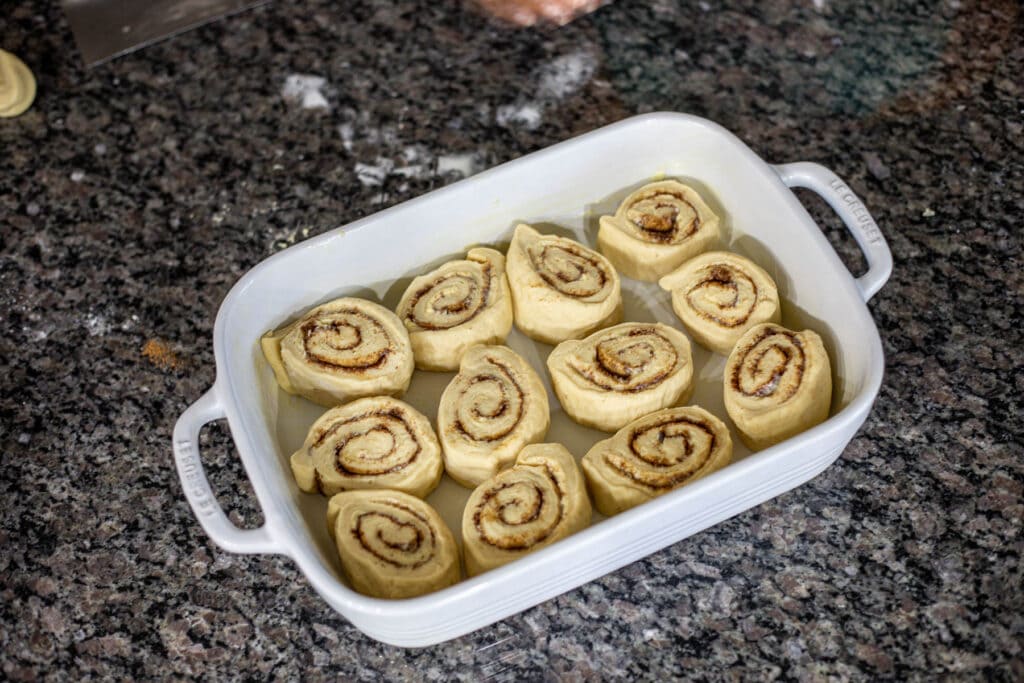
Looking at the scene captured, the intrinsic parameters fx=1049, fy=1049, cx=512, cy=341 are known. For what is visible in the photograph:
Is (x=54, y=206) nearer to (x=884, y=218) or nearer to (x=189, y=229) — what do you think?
(x=189, y=229)

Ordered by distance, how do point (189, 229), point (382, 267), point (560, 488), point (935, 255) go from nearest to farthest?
point (560, 488), point (382, 267), point (935, 255), point (189, 229)

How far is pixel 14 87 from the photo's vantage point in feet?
6.97

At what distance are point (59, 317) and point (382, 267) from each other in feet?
2.06

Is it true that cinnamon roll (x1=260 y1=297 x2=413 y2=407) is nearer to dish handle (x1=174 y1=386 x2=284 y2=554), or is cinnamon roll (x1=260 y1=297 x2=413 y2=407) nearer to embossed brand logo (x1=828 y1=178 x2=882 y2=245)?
dish handle (x1=174 y1=386 x2=284 y2=554)

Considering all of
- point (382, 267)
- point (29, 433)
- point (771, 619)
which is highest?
point (382, 267)

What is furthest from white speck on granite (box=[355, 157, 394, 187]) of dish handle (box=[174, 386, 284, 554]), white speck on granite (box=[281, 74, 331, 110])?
dish handle (box=[174, 386, 284, 554])

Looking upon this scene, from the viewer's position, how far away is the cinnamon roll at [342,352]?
162 cm

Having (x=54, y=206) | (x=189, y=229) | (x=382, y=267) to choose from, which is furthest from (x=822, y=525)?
(x=54, y=206)

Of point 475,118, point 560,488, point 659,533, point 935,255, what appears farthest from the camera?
point 475,118

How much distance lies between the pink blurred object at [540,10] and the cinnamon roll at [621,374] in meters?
0.91

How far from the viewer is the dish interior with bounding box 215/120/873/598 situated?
Result: 154 cm

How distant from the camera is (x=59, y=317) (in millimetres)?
1882

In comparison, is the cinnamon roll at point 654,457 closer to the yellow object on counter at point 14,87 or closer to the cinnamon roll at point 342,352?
the cinnamon roll at point 342,352

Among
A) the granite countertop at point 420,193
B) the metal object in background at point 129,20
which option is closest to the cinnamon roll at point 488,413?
the granite countertop at point 420,193
